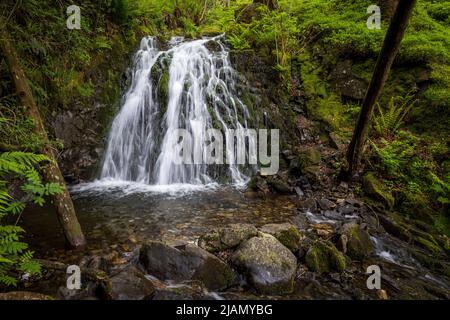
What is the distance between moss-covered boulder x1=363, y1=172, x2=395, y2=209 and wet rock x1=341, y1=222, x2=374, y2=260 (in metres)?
1.57

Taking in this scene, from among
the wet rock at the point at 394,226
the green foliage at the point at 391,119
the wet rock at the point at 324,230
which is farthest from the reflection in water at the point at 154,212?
the green foliage at the point at 391,119

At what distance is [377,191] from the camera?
19.7ft

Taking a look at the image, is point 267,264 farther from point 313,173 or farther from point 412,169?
point 412,169

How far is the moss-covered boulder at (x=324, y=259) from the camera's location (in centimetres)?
387

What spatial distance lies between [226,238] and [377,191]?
3.72 m

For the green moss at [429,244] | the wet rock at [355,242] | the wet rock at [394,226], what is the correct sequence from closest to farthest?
the wet rock at [355,242]
the green moss at [429,244]
the wet rock at [394,226]

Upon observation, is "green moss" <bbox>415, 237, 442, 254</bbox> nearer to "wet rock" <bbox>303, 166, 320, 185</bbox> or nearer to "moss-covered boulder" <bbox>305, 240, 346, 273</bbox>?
"moss-covered boulder" <bbox>305, 240, 346, 273</bbox>

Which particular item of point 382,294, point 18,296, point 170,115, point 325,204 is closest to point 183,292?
point 18,296

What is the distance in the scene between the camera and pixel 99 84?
850cm

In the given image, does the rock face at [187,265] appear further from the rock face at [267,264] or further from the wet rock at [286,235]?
the wet rock at [286,235]

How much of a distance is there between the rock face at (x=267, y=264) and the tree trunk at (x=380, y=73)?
3.36 metres

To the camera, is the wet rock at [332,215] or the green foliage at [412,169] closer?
the wet rock at [332,215]

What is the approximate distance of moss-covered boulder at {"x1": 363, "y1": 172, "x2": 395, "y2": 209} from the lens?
19.2 ft

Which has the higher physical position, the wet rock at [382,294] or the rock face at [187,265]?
the rock face at [187,265]
